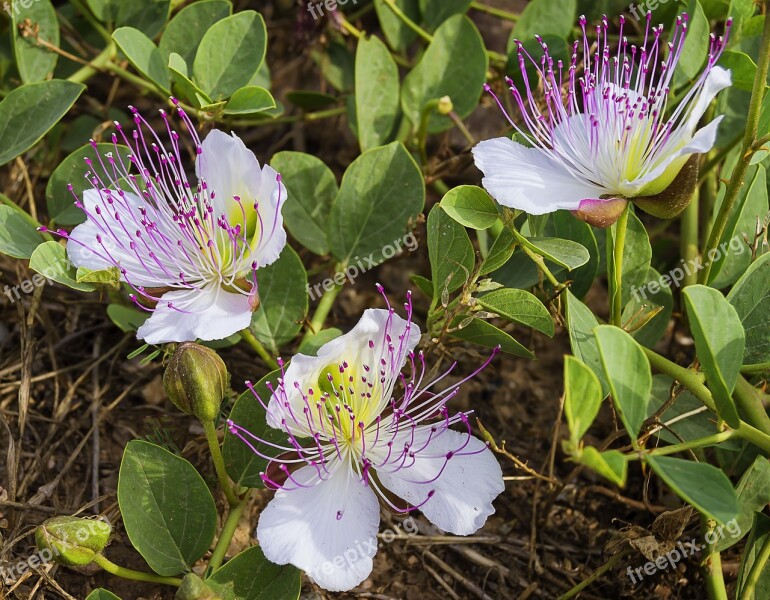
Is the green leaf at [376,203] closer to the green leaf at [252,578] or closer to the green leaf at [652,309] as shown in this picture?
the green leaf at [652,309]

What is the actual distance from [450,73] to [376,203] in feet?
1.47

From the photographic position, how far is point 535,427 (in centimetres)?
215

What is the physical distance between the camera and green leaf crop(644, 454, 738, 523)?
1.22 metres

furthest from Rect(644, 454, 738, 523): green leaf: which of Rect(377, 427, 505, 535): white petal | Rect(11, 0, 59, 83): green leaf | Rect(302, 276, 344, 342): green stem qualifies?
Rect(11, 0, 59, 83): green leaf

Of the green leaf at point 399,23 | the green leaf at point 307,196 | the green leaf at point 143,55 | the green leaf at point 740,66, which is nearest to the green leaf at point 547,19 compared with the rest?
the green leaf at point 399,23

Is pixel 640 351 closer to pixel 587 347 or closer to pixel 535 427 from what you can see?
pixel 587 347

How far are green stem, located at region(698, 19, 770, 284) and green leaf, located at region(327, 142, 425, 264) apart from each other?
61 centimetres

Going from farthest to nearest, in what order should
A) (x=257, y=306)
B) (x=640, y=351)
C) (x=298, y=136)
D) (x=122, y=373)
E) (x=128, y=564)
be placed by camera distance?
(x=298, y=136), (x=122, y=373), (x=128, y=564), (x=257, y=306), (x=640, y=351)

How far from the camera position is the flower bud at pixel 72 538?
143 centimetres

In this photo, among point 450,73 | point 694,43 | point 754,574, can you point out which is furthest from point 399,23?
point 754,574

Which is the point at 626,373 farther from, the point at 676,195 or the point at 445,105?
the point at 445,105

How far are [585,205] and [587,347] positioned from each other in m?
0.25

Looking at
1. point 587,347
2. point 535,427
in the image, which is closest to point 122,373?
point 535,427

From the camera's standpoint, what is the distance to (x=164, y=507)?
159cm
